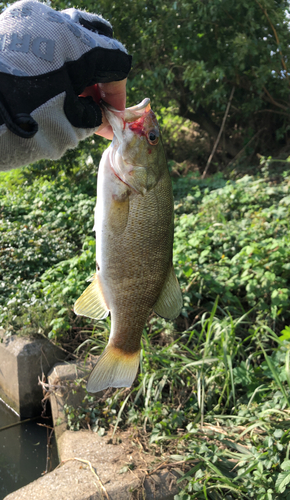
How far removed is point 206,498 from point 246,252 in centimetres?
209

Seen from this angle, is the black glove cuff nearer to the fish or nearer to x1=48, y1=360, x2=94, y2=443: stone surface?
the fish

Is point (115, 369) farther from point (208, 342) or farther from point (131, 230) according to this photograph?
point (208, 342)

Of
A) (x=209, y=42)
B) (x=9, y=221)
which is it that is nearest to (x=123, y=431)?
(x=9, y=221)

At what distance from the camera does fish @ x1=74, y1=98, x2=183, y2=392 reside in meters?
1.52

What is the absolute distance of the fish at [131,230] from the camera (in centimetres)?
152

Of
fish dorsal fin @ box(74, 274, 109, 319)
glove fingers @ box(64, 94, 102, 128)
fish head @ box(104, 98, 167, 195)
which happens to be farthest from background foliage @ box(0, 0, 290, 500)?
glove fingers @ box(64, 94, 102, 128)

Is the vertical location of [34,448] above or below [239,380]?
below

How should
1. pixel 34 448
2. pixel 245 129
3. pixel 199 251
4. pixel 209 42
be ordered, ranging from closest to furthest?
pixel 34 448 → pixel 199 251 → pixel 209 42 → pixel 245 129

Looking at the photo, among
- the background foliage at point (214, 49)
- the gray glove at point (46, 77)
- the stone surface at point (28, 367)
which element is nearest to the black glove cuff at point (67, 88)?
the gray glove at point (46, 77)

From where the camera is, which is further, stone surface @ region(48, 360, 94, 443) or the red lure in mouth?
stone surface @ region(48, 360, 94, 443)

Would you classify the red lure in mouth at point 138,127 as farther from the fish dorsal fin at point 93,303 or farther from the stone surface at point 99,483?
the stone surface at point 99,483

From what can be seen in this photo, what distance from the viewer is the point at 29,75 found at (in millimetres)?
1298

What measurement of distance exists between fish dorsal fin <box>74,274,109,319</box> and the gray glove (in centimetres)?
56

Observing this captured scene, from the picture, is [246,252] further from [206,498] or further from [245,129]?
[245,129]
